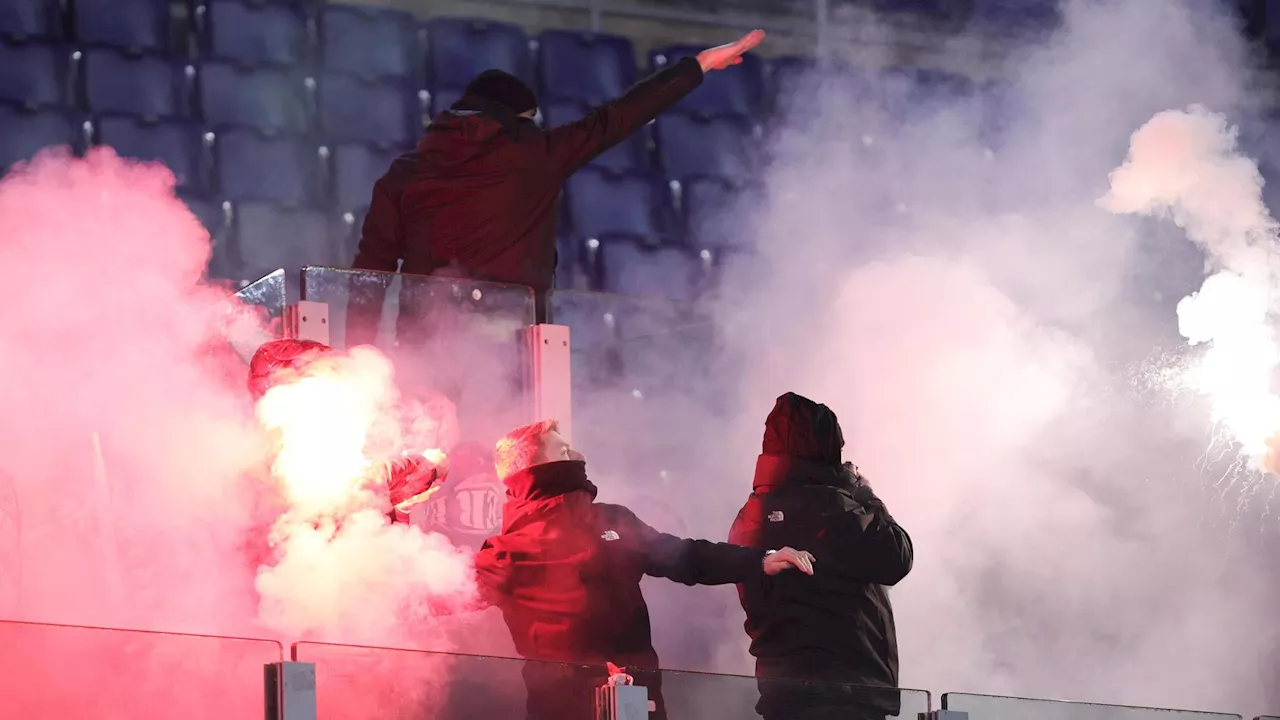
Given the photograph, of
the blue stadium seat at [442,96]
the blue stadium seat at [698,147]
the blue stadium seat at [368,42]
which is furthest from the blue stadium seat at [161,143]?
the blue stadium seat at [698,147]

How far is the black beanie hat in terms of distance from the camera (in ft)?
14.8

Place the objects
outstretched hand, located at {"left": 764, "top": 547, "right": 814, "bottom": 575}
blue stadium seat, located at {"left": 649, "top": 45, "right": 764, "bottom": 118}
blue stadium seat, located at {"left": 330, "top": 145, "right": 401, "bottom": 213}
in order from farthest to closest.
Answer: blue stadium seat, located at {"left": 649, "top": 45, "right": 764, "bottom": 118}, blue stadium seat, located at {"left": 330, "top": 145, "right": 401, "bottom": 213}, outstretched hand, located at {"left": 764, "top": 547, "right": 814, "bottom": 575}

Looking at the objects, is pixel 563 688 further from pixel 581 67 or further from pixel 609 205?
pixel 581 67

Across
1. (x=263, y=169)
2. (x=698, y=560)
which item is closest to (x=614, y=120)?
(x=698, y=560)

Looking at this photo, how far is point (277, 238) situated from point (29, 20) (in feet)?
3.95

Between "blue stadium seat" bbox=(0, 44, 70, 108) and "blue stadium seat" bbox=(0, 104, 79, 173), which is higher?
"blue stadium seat" bbox=(0, 44, 70, 108)

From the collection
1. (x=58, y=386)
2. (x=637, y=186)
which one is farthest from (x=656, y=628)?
(x=637, y=186)

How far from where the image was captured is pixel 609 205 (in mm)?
7129

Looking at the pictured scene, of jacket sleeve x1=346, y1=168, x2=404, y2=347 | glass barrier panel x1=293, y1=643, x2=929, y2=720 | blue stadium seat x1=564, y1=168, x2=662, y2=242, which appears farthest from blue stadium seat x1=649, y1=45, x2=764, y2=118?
glass barrier panel x1=293, y1=643, x2=929, y2=720

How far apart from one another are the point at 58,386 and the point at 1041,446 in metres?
3.52

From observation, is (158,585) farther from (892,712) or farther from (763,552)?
(892,712)

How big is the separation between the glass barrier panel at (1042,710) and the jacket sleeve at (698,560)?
0.51 meters

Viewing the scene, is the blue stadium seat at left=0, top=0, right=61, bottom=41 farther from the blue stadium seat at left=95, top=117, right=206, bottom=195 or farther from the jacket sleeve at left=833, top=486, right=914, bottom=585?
the jacket sleeve at left=833, top=486, right=914, bottom=585

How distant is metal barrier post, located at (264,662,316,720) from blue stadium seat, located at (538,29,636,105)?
192 inches
